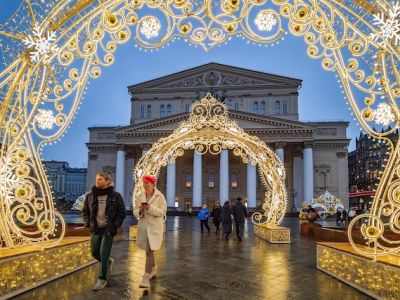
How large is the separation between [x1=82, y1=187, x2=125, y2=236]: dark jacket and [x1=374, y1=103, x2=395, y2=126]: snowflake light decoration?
4253 mm

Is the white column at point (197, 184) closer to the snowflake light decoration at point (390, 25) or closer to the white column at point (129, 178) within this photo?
the white column at point (129, 178)

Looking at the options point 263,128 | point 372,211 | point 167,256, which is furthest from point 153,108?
point 372,211

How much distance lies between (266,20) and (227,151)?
3762cm

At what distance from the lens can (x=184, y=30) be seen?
619 centimetres

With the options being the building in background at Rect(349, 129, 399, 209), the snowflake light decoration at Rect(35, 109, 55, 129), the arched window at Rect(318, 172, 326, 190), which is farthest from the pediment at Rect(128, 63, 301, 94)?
the snowflake light decoration at Rect(35, 109, 55, 129)

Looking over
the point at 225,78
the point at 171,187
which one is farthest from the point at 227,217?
the point at 225,78

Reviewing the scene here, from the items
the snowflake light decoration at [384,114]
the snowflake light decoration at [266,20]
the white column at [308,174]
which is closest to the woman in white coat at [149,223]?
the snowflake light decoration at [266,20]

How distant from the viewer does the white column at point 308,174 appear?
4247 centimetres

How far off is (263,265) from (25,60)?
19.8 feet

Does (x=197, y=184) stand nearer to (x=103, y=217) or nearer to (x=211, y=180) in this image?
(x=211, y=180)

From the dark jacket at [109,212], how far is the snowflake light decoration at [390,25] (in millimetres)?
4708

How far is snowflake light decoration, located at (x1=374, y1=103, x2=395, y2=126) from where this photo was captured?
17.4 feet

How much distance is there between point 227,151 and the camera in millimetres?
43469

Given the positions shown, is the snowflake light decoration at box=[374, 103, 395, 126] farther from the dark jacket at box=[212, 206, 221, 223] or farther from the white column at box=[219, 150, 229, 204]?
the white column at box=[219, 150, 229, 204]
